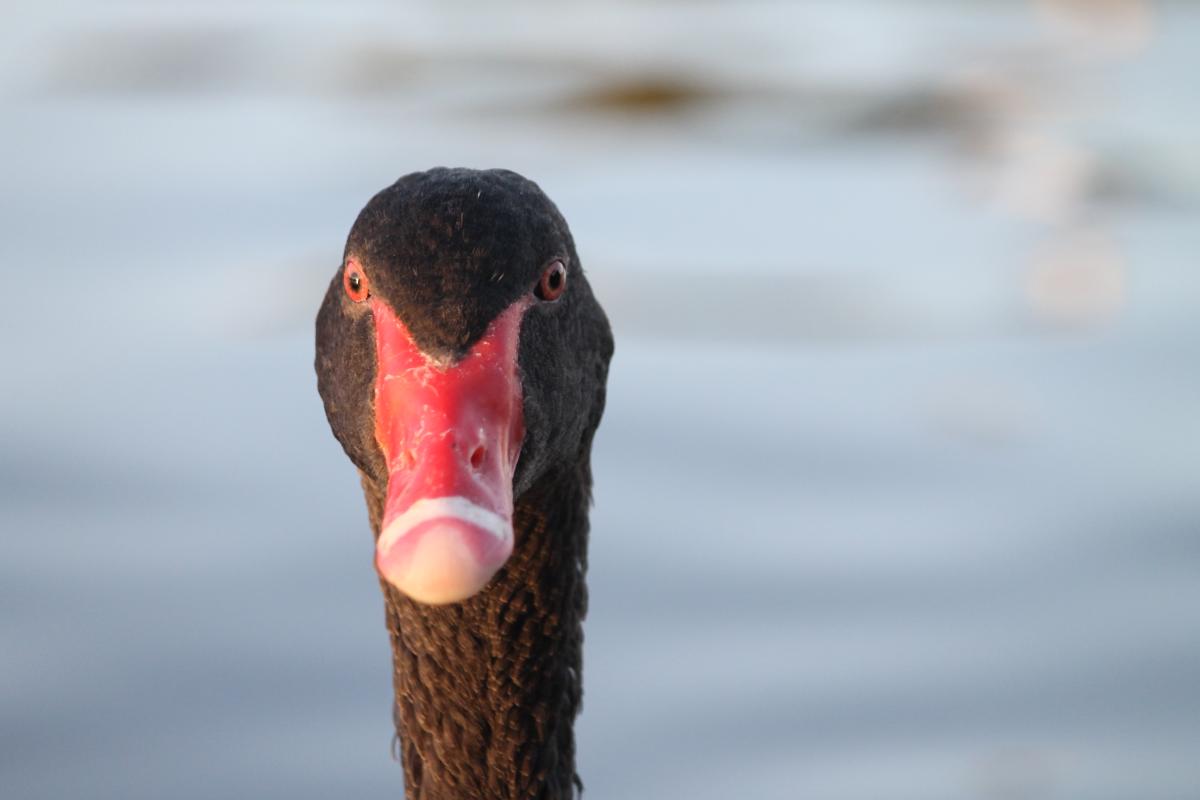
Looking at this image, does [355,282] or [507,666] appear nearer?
[355,282]

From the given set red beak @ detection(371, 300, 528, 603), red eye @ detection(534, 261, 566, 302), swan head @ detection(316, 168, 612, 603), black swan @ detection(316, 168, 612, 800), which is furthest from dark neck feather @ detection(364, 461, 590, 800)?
red beak @ detection(371, 300, 528, 603)

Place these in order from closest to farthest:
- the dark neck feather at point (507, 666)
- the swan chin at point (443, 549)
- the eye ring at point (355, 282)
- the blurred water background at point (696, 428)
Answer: the swan chin at point (443, 549), the eye ring at point (355, 282), the dark neck feather at point (507, 666), the blurred water background at point (696, 428)

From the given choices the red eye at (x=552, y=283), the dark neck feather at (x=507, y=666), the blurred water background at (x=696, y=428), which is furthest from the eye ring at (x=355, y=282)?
the blurred water background at (x=696, y=428)

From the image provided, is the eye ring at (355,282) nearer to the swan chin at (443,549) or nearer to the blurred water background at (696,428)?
the swan chin at (443,549)

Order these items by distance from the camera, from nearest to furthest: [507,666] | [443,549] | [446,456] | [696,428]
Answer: [443,549], [446,456], [507,666], [696,428]

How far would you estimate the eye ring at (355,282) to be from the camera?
12.6 ft

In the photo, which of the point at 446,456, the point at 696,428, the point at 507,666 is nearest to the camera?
the point at 446,456

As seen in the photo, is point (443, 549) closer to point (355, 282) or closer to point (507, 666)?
point (355, 282)

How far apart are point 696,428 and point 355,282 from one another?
448cm

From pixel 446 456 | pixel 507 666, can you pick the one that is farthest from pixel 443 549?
pixel 507 666

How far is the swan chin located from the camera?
297 centimetres

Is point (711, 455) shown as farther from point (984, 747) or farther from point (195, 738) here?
point (195, 738)

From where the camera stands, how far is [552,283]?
13.0 feet

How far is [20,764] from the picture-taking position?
253 inches
